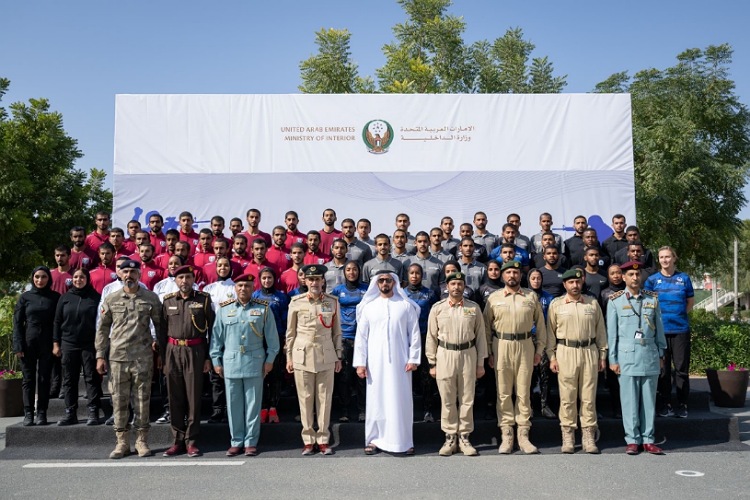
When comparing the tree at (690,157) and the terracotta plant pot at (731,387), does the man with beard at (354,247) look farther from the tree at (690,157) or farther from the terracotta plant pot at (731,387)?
the tree at (690,157)

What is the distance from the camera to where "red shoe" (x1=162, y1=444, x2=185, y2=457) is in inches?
235

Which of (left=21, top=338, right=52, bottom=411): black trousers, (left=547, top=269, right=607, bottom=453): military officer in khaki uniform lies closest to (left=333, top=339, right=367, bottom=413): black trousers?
(left=547, top=269, right=607, bottom=453): military officer in khaki uniform

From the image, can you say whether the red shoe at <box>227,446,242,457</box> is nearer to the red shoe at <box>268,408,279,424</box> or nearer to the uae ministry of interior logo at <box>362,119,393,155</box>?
the red shoe at <box>268,408,279,424</box>

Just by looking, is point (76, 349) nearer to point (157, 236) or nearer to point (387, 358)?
point (157, 236)

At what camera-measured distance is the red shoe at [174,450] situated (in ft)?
19.6

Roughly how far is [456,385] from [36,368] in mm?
4341

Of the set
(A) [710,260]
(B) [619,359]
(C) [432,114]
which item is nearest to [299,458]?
(B) [619,359]

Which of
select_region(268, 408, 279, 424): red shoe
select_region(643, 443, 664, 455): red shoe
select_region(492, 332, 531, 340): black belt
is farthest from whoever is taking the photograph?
select_region(268, 408, 279, 424): red shoe

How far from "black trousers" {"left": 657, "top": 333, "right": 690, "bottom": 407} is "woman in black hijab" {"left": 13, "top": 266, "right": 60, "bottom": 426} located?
627 cm

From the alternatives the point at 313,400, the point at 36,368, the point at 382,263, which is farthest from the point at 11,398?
the point at 382,263

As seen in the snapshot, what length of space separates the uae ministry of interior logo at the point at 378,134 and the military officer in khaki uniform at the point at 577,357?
468cm

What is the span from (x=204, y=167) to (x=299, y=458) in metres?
5.47

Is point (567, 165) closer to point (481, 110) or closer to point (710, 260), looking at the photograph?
point (481, 110)

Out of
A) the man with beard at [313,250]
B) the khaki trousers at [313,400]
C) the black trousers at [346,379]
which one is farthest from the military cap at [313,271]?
the man with beard at [313,250]
